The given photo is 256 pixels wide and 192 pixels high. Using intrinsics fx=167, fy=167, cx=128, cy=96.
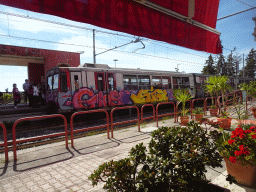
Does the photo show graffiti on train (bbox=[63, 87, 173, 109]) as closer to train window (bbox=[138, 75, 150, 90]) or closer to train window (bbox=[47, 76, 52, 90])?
train window (bbox=[138, 75, 150, 90])

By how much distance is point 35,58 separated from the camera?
67.9 feet

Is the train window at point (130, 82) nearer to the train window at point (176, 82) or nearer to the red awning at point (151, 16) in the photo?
the train window at point (176, 82)

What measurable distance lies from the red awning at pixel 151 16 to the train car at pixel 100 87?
8.48m

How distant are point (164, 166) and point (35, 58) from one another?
75.3 feet

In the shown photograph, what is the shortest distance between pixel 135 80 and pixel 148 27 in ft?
34.1

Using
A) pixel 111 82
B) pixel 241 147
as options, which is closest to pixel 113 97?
pixel 111 82

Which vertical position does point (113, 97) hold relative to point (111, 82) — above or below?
below

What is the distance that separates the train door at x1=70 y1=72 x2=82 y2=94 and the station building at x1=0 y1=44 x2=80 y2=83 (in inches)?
473

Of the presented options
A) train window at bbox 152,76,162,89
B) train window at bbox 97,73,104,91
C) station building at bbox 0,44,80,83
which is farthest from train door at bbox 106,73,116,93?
station building at bbox 0,44,80,83

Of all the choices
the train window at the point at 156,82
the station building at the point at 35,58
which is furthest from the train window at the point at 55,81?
the station building at the point at 35,58

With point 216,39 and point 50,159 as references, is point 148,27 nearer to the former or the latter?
point 216,39

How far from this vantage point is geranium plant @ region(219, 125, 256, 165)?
2312 millimetres

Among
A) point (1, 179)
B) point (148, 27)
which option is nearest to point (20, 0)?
point (148, 27)

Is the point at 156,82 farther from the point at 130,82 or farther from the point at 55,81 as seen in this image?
the point at 55,81
